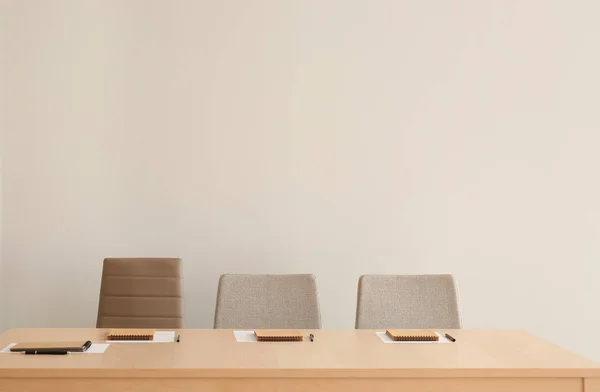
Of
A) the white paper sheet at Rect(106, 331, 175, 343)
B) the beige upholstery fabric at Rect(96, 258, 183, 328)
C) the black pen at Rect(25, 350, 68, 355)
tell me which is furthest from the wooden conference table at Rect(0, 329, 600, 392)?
the beige upholstery fabric at Rect(96, 258, 183, 328)

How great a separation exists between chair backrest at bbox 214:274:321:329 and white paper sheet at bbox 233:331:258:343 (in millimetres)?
610

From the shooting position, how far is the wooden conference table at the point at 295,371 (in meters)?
2.50

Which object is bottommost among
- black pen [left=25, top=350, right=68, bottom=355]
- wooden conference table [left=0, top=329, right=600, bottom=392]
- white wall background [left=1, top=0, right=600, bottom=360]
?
wooden conference table [left=0, top=329, right=600, bottom=392]

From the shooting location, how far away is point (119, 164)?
4.69 m

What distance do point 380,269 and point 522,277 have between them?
97 cm

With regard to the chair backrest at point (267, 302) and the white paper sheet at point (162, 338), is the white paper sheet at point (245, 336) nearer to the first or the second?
the white paper sheet at point (162, 338)

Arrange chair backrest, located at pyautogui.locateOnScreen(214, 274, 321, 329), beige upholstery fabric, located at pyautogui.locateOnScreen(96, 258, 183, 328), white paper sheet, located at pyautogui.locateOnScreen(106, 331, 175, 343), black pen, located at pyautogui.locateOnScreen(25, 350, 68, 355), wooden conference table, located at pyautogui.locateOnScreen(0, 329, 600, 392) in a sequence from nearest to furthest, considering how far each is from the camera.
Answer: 1. wooden conference table, located at pyautogui.locateOnScreen(0, 329, 600, 392)
2. black pen, located at pyautogui.locateOnScreen(25, 350, 68, 355)
3. white paper sheet, located at pyautogui.locateOnScreen(106, 331, 175, 343)
4. chair backrest, located at pyautogui.locateOnScreen(214, 274, 321, 329)
5. beige upholstery fabric, located at pyautogui.locateOnScreen(96, 258, 183, 328)

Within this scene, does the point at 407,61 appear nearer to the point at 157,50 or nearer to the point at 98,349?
the point at 157,50

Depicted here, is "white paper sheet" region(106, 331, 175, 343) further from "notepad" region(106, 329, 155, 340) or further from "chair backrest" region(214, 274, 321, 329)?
"chair backrest" region(214, 274, 321, 329)

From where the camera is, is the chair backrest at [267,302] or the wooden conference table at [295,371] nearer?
the wooden conference table at [295,371]

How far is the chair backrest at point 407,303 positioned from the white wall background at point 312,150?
83 centimetres

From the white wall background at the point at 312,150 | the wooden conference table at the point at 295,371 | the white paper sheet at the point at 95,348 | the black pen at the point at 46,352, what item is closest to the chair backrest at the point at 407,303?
the white wall background at the point at 312,150

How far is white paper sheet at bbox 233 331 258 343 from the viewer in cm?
309

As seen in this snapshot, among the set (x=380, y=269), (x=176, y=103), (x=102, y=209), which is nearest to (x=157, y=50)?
(x=176, y=103)
